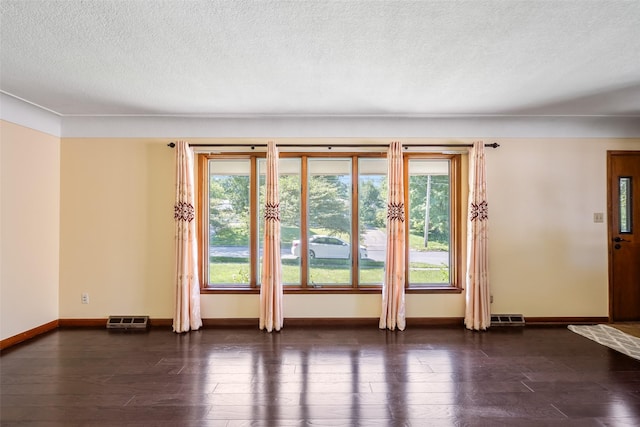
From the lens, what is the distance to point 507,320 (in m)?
4.34

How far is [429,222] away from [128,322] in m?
4.12

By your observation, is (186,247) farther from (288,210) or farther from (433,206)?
(433,206)

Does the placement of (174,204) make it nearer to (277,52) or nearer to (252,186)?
(252,186)

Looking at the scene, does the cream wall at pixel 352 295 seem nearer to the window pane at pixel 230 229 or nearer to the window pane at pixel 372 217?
the window pane at pixel 230 229

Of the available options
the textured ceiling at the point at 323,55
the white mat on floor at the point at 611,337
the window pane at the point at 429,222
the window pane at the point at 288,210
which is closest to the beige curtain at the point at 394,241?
the window pane at the point at 429,222

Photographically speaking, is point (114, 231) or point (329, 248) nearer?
point (114, 231)

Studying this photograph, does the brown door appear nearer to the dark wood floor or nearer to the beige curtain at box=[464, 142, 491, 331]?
the dark wood floor

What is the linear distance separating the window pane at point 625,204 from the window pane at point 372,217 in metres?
3.11

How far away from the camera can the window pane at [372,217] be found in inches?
179

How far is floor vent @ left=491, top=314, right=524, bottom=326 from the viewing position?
14.2ft

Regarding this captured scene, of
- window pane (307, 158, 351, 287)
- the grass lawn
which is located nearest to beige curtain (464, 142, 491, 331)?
the grass lawn

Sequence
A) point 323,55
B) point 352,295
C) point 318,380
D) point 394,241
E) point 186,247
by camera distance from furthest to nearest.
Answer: point 352,295 < point 394,241 < point 186,247 < point 318,380 < point 323,55

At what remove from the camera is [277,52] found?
2631 mm

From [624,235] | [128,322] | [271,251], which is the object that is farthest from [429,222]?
[128,322]
